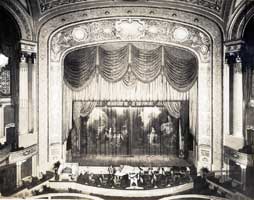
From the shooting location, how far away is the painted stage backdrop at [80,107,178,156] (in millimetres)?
6297

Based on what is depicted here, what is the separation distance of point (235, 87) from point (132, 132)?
6.94ft

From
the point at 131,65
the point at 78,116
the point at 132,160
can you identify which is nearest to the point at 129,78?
the point at 131,65

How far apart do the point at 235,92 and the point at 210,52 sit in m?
1.00


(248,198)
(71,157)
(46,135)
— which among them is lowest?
(248,198)

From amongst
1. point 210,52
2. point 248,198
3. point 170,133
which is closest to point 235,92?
point 210,52

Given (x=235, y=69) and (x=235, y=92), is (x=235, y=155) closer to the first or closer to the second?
(x=235, y=92)

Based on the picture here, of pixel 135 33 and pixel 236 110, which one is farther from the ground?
pixel 135 33

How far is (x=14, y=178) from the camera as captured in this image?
5789mm

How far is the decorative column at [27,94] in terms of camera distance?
6.10 m

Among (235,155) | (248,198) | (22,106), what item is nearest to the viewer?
(248,198)

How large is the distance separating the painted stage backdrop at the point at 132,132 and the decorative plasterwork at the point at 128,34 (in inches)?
54.8

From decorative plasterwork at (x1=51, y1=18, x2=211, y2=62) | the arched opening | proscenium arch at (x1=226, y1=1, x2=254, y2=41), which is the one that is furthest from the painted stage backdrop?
proscenium arch at (x1=226, y1=1, x2=254, y2=41)

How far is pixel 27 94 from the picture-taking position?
6258mm

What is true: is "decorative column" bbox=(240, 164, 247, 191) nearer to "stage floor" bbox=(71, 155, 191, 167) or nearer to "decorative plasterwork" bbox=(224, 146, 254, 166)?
"decorative plasterwork" bbox=(224, 146, 254, 166)
